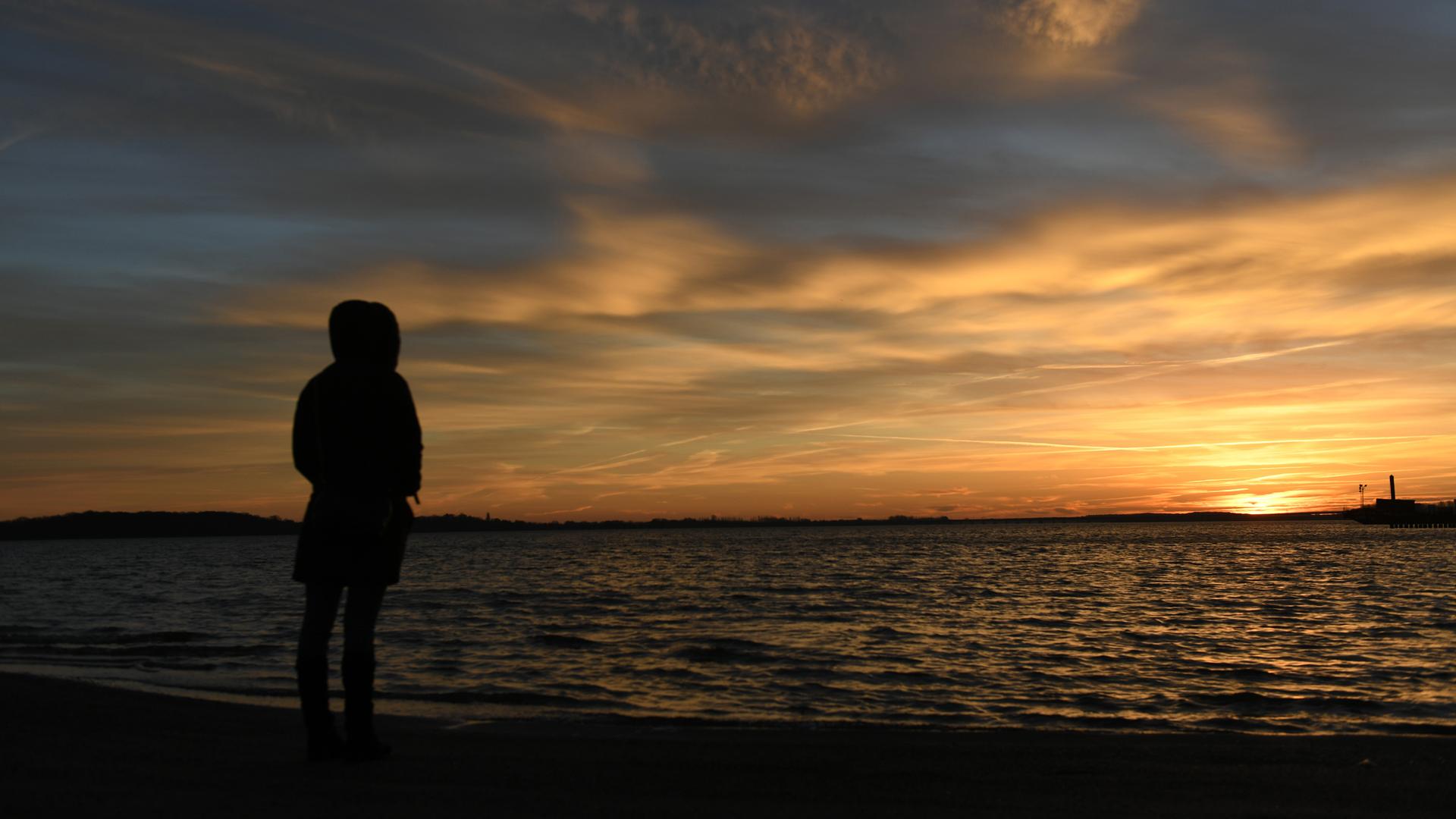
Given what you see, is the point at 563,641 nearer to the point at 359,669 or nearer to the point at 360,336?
the point at 359,669

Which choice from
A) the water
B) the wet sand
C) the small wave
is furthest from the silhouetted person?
the small wave

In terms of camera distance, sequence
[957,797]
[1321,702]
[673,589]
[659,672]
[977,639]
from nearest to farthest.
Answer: [957,797] < [1321,702] < [659,672] < [977,639] < [673,589]

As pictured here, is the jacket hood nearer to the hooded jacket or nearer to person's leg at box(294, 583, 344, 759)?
Result: the hooded jacket

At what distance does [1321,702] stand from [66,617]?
78.2ft

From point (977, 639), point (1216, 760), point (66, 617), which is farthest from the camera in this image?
point (66, 617)

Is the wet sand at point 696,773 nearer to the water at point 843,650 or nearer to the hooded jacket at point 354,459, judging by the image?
the hooded jacket at point 354,459

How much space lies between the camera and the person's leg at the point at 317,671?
4.81m

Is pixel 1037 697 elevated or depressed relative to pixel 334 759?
depressed

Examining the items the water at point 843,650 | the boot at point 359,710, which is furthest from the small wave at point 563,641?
the boot at point 359,710

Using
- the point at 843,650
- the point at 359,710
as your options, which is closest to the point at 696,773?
the point at 359,710

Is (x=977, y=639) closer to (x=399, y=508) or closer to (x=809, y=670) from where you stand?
(x=809, y=670)

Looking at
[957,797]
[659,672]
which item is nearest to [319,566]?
[957,797]

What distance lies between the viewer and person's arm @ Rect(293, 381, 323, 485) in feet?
15.8

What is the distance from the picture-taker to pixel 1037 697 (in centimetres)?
1120
